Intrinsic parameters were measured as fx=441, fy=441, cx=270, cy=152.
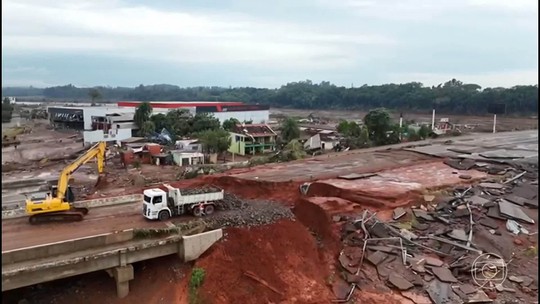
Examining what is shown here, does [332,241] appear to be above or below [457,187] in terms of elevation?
below

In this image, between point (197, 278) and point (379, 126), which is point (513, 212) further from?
point (379, 126)

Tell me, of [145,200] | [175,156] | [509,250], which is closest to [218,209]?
[145,200]

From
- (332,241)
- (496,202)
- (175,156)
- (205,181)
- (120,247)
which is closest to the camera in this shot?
(120,247)

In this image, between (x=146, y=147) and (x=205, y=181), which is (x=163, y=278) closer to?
(x=205, y=181)

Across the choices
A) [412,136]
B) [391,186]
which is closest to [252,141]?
[412,136]

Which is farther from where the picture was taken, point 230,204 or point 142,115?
point 142,115

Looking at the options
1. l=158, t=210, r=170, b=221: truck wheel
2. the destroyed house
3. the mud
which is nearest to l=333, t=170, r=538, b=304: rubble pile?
the mud

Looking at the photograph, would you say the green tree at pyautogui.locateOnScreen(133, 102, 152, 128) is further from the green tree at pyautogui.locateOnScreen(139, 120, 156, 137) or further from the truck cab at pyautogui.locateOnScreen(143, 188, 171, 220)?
the truck cab at pyautogui.locateOnScreen(143, 188, 171, 220)
